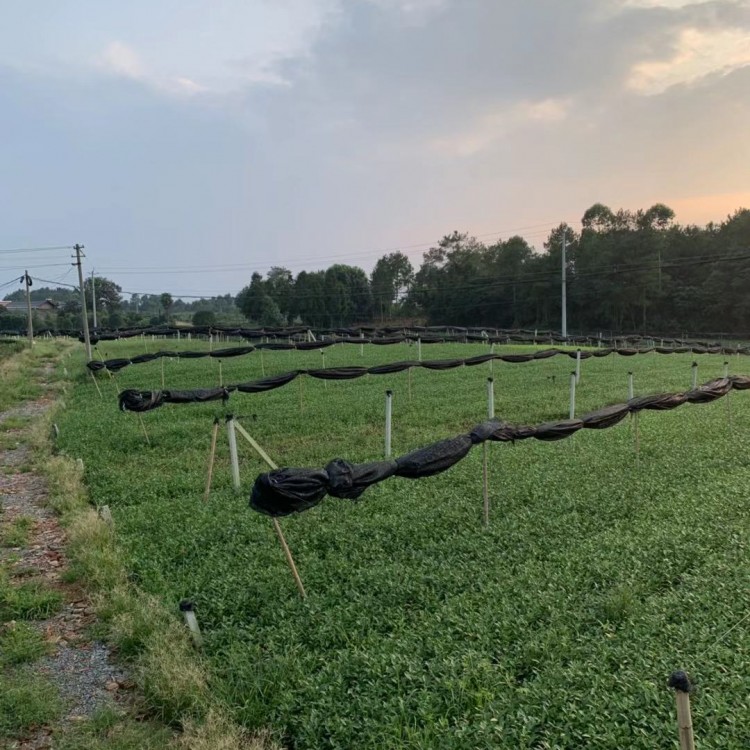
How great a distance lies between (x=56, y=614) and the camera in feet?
16.2

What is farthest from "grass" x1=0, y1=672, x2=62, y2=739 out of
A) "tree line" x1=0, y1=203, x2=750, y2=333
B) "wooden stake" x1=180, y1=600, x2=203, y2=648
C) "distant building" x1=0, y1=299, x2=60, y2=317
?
"distant building" x1=0, y1=299, x2=60, y2=317

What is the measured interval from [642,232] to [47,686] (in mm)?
58955

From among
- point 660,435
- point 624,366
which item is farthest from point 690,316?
point 660,435

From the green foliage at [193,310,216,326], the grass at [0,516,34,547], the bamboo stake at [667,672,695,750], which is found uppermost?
the green foliage at [193,310,216,326]

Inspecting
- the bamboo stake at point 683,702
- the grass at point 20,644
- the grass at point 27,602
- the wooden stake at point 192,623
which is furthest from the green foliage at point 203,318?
the bamboo stake at point 683,702

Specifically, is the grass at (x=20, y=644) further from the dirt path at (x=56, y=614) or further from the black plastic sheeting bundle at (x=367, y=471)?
the black plastic sheeting bundle at (x=367, y=471)

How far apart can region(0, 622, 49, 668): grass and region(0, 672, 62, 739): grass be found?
0.82 feet

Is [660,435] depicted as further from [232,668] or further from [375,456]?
[232,668]

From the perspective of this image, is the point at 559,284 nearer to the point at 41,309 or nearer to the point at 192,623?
the point at 192,623

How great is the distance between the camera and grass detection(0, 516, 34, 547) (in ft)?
21.0

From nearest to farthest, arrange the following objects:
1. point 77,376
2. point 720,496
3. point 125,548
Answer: point 125,548 → point 720,496 → point 77,376

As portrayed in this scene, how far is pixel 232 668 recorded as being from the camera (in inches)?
152

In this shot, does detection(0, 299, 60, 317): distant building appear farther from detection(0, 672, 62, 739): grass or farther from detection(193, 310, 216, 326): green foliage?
detection(0, 672, 62, 739): grass

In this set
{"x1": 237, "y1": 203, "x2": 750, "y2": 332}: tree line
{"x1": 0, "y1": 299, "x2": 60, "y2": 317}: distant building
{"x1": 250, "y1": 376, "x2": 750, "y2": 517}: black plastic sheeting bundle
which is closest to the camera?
{"x1": 250, "y1": 376, "x2": 750, "y2": 517}: black plastic sheeting bundle
